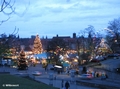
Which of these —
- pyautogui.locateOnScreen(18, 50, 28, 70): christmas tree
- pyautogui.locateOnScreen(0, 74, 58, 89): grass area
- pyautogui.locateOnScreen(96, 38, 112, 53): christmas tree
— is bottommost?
pyautogui.locateOnScreen(0, 74, 58, 89): grass area

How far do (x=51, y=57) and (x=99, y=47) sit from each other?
1434cm

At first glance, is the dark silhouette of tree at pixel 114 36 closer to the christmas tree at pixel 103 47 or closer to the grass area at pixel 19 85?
the christmas tree at pixel 103 47

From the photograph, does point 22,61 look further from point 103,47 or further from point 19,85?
point 19,85

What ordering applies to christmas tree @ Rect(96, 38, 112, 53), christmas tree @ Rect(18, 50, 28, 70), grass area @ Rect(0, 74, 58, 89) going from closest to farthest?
grass area @ Rect(0, 74, 58, 89) < christmas tree @ Rect(18, 50, 28, 70) < christmas tree @ Rect(96, 38, 112, 53)

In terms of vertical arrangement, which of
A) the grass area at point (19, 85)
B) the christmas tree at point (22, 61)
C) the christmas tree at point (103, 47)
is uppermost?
the christmas tree at point (103, 47)

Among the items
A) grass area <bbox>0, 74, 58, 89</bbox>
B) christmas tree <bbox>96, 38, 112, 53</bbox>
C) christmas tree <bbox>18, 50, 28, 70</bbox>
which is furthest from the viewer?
christmas tree <bbox>96, 38, 112, 53</bbox>

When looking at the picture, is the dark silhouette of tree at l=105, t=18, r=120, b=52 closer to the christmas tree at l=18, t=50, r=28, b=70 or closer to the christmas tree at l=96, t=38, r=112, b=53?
the christmas tree at l=96, t=38, r=112, b=53

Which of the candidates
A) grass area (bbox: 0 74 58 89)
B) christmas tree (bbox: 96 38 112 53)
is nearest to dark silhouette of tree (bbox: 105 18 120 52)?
christmas tree (bbox: 96 38 112 53)

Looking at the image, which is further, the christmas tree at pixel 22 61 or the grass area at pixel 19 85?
the christmas tree at pixel 22 61

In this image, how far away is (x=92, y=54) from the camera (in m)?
88.8

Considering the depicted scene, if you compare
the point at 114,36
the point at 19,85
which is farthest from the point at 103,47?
the point at 19,85

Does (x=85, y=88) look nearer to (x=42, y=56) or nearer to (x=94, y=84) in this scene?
(x=94, y=84)

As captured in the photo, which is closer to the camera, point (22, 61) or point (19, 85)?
point (19, 85)

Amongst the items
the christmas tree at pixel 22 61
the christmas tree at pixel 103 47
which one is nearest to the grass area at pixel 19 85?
the christmas tree at pixel 22 61
